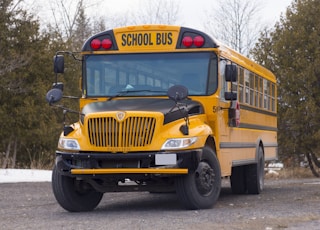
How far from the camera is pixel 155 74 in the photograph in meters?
11.2

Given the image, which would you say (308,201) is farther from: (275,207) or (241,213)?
(241,213)

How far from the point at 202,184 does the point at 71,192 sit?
183cm

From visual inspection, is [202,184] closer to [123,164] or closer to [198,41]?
[123,164]

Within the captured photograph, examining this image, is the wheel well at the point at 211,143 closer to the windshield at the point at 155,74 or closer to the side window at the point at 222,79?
the windshield at the point at 155,74

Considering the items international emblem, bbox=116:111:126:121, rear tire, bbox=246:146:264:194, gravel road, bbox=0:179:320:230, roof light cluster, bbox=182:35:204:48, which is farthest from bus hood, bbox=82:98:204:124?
rear tire, bbox=246:146:264:194

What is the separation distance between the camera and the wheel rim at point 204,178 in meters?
10.4

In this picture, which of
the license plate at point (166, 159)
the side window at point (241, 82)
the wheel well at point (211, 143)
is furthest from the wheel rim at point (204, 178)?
the side window at point (241, 82)

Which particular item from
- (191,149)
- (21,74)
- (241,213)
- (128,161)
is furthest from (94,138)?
(21,74)

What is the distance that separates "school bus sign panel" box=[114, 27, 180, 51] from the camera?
37.4ft

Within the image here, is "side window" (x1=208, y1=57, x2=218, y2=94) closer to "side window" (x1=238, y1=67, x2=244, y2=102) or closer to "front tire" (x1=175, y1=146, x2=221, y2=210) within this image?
"front tire" (x1=175, y1=146, x2=221, y2=210)

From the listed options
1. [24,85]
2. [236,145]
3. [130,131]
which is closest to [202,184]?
[130,131]

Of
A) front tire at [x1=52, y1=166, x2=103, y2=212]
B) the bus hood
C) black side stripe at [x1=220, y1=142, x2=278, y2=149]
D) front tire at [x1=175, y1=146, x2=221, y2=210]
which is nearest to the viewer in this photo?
front tire at [x1=175, y1=146, x2=221, y2=210]

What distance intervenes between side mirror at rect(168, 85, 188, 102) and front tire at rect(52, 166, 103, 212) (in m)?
1.81

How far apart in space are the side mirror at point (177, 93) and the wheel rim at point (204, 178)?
932 millimetres
